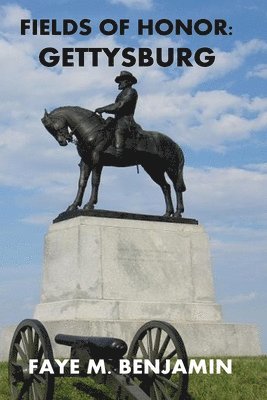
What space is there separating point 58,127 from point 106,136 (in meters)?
0.92

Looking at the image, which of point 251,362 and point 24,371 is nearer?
point 24,371

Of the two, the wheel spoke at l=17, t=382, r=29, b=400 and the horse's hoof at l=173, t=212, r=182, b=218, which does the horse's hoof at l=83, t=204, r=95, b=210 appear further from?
the wheel spoke at l=17, t=382, r=29, b=400

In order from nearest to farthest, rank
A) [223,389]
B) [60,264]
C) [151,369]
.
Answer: [151,369] → [223,389] → [60,264]

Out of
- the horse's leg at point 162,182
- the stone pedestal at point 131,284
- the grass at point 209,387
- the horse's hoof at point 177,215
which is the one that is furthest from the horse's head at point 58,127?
the grass at point 209,387

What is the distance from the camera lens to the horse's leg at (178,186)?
16.6 meters

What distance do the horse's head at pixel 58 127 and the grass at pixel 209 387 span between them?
193 inches

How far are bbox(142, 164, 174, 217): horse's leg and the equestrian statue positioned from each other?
0.24 meters

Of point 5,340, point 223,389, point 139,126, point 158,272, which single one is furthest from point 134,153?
point 223,389

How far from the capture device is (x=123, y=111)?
15.8 metres

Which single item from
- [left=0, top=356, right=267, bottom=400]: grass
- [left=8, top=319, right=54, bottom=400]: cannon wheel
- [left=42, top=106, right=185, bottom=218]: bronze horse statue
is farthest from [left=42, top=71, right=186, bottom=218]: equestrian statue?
[left=8, top=319, right=54, bottom=400]: cannon wheel

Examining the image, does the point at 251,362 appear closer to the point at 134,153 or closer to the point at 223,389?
the point at 223,389

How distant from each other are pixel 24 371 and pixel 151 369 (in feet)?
4.77

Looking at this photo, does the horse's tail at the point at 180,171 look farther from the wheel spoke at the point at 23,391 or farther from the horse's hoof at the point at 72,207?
the wheel spoke at the point at 23,391

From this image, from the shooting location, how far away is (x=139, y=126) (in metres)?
16.1
